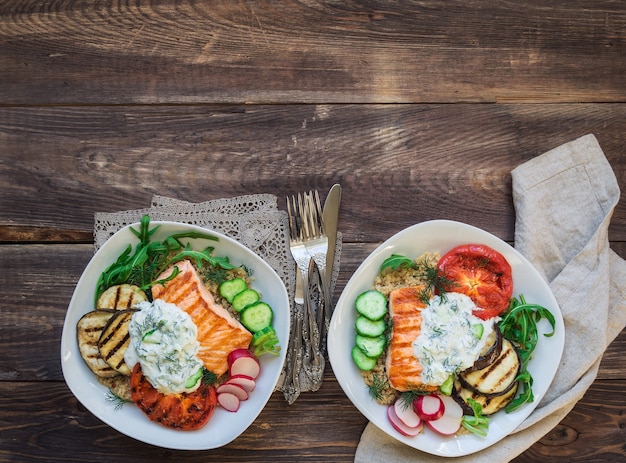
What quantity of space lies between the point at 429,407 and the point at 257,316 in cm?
91

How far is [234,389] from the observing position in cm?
281

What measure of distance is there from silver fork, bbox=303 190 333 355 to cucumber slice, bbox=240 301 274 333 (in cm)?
27

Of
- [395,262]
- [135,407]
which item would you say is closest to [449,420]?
[395,262]

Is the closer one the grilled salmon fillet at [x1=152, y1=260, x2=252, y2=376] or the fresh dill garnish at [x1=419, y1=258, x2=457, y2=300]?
the grilled salmon fillet at [x1=152, y1=260, x2=252, y2=376]

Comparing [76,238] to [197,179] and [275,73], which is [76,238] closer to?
[197,179]

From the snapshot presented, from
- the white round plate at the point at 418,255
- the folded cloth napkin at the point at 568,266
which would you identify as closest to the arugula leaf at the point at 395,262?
the white round plate at the point at 418,255

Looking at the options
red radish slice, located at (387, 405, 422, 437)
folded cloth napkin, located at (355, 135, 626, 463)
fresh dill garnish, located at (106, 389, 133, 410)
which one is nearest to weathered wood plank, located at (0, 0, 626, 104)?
folded cloth napkin, located at (355, 135, 626, 463)

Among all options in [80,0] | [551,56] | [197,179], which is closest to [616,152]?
[551,56]

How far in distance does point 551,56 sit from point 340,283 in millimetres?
1648

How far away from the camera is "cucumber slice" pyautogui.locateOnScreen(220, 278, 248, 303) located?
114 inches

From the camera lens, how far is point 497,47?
322 centimetres

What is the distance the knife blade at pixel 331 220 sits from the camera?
3.03m

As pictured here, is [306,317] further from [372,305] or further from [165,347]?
[165,347]

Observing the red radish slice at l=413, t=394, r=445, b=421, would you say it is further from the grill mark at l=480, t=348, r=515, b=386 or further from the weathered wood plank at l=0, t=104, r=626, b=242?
the weathered wood plank at l=0, t=104, r=626, b=242
